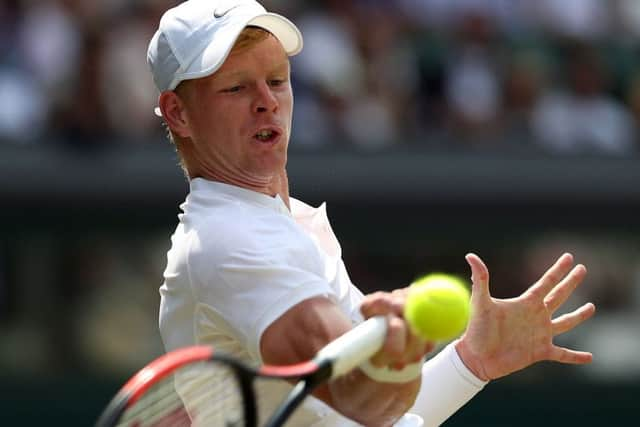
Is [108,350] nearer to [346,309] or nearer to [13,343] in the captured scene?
[13,343]

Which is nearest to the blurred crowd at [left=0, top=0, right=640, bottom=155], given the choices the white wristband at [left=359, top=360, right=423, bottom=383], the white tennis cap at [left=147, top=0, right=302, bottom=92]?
the white tennis cap at [left=147, top=0, right=302, bottom=92]

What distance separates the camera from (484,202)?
901 centimetres

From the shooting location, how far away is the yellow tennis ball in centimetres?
299

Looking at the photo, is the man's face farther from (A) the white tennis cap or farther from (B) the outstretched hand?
(B) the outstretched hand

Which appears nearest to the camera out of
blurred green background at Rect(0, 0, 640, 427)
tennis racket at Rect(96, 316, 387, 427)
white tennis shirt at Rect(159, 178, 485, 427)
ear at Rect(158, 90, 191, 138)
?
tennis racket at Rect(96, 316, 387, 427)

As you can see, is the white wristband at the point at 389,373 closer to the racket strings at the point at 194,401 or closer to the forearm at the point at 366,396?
the forearm at the point at 366,396

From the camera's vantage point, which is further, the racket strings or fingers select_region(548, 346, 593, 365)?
fingers select_region(548, 346, 593, 365)

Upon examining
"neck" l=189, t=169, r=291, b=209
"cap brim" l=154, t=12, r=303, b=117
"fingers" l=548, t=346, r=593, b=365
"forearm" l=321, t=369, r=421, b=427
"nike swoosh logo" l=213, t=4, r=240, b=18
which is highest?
"nike swoosh logo" l=213, t=4, r=240, b=18

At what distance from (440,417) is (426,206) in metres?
4.89

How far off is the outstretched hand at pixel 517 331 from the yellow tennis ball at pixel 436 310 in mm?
936

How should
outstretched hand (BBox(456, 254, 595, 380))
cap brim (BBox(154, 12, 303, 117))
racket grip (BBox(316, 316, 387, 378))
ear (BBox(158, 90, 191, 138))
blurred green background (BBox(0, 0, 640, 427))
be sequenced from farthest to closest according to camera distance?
blurred green background (BBox(0, 0, 640, 427)), outstretched hand (BBox(456, 254, 595, 380)), ear (BBox(158, 90, 191, 138)), cap brim (BBox(154, 12, 303, 117)), racket grip (BBox(316, 316, 387, 378))

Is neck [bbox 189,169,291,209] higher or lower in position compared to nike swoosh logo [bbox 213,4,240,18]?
lower

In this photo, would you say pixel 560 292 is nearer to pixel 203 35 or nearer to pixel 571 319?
pixel 571 319

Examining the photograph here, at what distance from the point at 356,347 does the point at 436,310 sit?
0.64 ft
